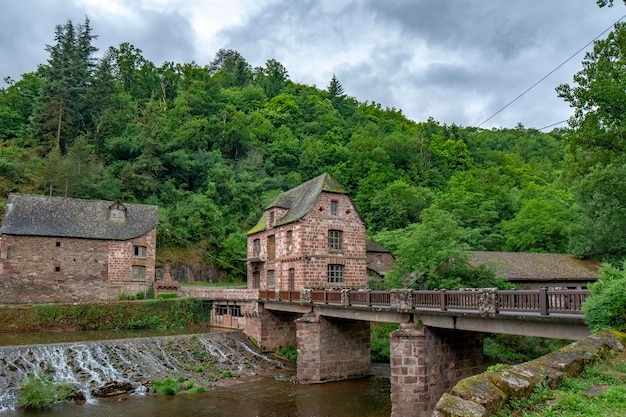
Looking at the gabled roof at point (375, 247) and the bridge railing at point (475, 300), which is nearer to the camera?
the bridge railing at point (475, 300)

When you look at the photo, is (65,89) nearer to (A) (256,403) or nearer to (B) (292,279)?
(B) (292,279)

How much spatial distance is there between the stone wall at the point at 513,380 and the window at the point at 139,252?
37.6 meters

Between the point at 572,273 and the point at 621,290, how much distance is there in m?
26.4

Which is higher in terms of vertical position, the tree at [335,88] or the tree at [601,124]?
the tree at [335,88]

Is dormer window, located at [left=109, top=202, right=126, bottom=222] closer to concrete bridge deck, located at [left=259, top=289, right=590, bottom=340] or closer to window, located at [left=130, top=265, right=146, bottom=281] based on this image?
window, located at [left=130, top=265, right=146, bottom=281]

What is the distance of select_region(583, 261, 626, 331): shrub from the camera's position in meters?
10.0

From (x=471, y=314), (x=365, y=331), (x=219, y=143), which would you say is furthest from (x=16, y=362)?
(x=219, y=143)

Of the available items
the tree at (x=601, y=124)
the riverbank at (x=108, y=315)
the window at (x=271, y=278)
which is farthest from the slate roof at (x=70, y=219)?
the tree at (x=601, y=124)

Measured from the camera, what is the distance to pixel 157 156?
2222 inches

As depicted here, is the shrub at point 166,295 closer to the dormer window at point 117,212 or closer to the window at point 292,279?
the dormer window at point 117,212

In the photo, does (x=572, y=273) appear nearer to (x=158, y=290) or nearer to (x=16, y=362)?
(x=158, y=290)

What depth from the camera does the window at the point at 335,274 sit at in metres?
32.3

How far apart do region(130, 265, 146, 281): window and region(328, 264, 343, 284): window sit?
17.6 m

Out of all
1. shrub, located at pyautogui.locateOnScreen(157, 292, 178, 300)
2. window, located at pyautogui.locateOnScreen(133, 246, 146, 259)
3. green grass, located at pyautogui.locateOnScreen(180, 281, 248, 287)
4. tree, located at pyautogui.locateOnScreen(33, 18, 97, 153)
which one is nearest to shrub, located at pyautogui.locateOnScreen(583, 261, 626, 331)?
shrub, located at pyautogui.locateOnScreen(157, 292, 178, 300)
